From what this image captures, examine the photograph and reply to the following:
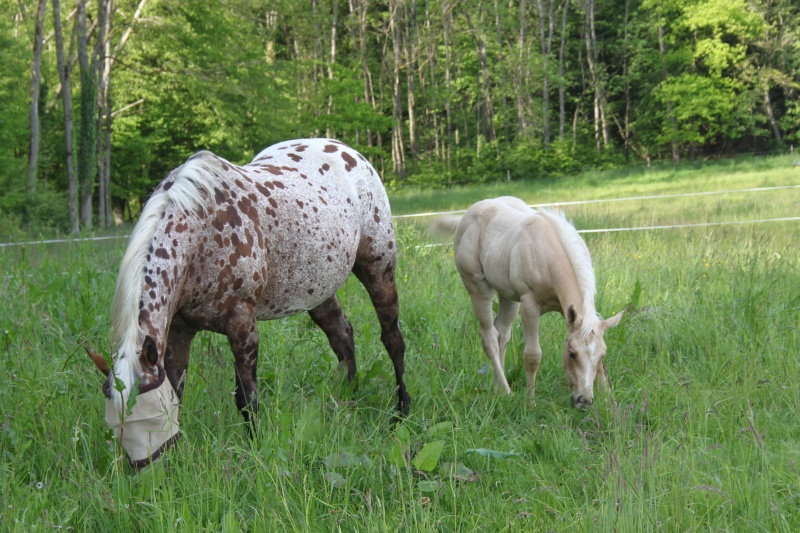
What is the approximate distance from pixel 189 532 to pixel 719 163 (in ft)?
107

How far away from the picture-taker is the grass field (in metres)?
2.81

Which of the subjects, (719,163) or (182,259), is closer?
(182,259)

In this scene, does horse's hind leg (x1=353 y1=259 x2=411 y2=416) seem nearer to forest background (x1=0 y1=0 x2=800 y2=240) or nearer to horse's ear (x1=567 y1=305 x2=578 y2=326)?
horse's ear (x1=567 y1=305 x2=578 y2=326)

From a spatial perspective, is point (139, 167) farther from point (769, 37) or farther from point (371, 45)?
point (769, 37)

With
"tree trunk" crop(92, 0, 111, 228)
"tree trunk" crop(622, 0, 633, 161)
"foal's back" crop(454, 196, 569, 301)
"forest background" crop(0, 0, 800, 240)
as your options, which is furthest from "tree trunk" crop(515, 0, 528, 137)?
"foal's back" crop(454, 196, 569, 301)

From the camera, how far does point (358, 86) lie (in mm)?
32438

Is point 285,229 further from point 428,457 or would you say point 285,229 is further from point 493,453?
point 493,453

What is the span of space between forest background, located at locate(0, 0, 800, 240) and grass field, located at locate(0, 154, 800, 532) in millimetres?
14198

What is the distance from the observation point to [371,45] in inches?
1725

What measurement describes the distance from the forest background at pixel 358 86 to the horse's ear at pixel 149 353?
630 inches

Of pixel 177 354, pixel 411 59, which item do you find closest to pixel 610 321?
pixel 177 354

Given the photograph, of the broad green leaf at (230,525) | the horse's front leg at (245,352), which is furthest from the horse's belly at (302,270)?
the broad green leaf at (230,525)

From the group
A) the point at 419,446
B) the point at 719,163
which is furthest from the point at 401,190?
the point at 419,446

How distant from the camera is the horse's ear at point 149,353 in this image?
269 centimetres
